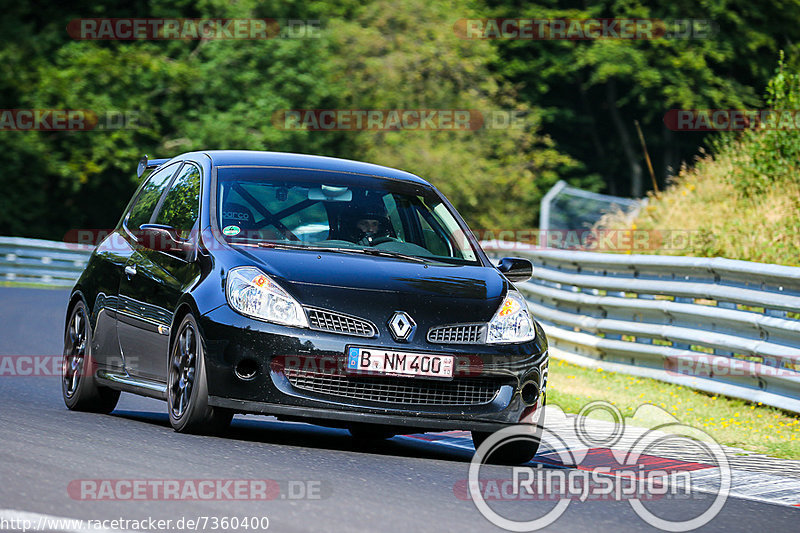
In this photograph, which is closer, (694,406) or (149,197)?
(149,197)

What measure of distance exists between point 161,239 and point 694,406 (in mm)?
4591

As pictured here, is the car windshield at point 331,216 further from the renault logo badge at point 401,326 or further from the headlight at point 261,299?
the renault logo badge at point 401,326

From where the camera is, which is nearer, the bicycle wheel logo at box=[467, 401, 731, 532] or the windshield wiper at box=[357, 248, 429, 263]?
the bicycle wheel logo at box=[467, 401, 731, 532]

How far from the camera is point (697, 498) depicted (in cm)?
700

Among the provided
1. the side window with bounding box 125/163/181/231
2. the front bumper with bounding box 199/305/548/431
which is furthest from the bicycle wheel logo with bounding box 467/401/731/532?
the side window with bounding box 125/163/181/231

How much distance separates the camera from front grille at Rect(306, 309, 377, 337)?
7461 mm

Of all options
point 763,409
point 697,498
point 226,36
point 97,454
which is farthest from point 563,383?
point 226,36

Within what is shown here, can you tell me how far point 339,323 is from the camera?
7477mm

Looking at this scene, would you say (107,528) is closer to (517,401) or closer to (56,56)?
(517,401)

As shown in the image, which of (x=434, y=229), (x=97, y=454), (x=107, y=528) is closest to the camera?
(x=107, y=528)

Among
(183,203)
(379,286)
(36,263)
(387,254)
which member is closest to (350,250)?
(387,254)

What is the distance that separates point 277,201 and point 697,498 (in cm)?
302

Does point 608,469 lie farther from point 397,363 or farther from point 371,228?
point 371,228

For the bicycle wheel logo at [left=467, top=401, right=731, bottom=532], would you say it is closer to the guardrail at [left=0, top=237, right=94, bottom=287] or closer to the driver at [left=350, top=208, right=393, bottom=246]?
the driver at [left=350, top=208, right=393, bottom=246]
